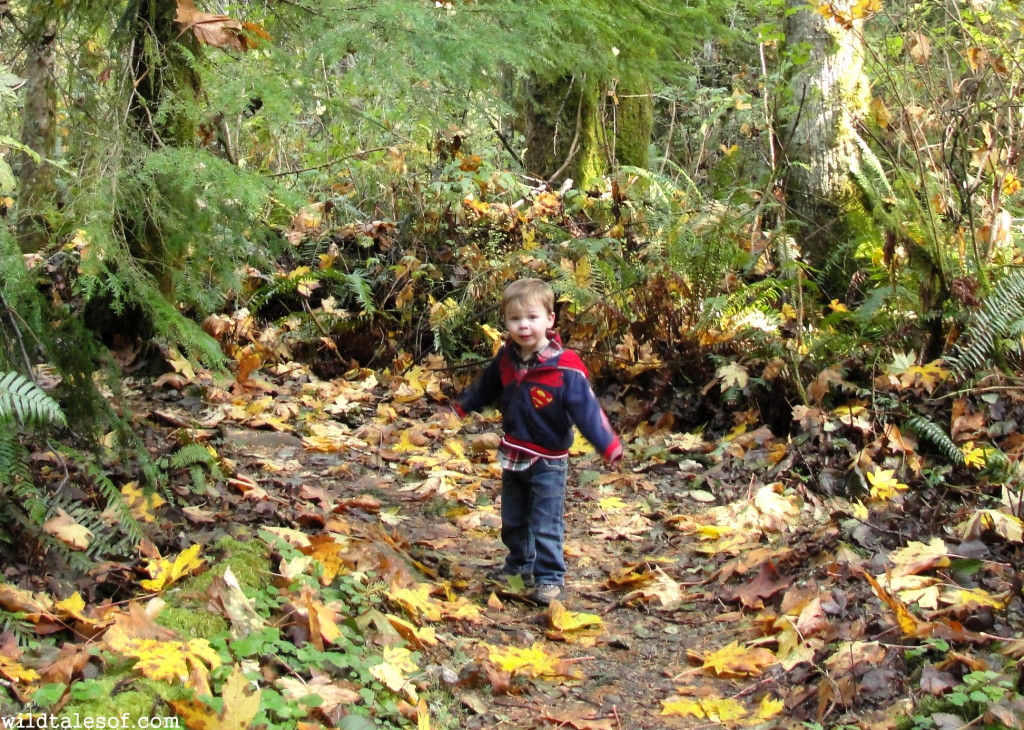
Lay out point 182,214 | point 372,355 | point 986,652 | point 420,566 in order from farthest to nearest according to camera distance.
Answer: point 372,355 → point 420,566 → point 182,214 → point 986,652

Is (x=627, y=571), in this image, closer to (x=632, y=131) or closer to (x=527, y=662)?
(x=527, y=662)

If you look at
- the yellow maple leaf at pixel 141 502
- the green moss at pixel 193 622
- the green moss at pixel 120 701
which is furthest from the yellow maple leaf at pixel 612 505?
the green moss at pixel 120 701

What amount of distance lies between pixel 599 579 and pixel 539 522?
1.74 ft

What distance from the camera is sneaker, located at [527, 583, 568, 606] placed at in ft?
15.0

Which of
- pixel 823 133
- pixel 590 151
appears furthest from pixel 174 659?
pixel 590 151

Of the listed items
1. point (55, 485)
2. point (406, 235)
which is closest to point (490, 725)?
point (55, 485)

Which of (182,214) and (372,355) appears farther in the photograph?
(372,355)

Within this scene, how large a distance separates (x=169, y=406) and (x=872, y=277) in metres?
5.11

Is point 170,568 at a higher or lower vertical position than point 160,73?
lower

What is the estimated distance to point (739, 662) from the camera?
381 cm

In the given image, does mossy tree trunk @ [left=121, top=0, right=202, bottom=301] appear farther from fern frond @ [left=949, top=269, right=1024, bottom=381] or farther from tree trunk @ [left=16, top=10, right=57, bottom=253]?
fern frond @ [left=949, top=269, right=1024, bottom=381]

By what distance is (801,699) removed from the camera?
3391mm

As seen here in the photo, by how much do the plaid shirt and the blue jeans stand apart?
0.03 metres

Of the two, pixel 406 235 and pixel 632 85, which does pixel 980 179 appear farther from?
pixel 406 235
